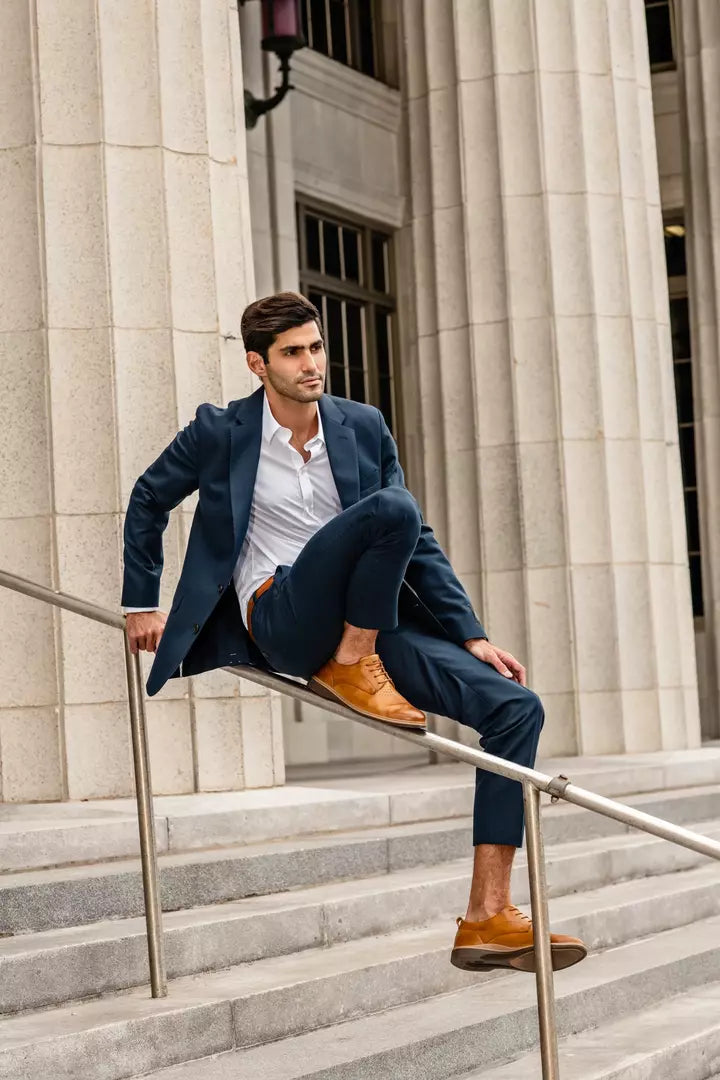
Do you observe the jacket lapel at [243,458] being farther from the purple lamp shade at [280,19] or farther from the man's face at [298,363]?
the purple lamp shade at [280,19]

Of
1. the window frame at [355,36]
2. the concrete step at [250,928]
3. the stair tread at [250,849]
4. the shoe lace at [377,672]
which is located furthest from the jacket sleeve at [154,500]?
the window frame at [355,36]

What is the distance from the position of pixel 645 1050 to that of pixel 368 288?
1207 cm

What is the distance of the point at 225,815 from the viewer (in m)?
7.39

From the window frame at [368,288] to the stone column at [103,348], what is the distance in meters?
7.35

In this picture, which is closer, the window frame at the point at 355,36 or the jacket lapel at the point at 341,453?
the jacket lapel at the point at 341,453

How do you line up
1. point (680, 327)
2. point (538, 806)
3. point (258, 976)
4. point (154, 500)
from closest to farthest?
point (538, 806) < point (154, 500) < point (258, 976) < point (680, 327)

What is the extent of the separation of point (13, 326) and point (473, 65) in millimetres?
5979

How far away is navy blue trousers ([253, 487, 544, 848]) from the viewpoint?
4.35m

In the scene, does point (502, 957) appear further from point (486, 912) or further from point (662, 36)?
point (662, 36)

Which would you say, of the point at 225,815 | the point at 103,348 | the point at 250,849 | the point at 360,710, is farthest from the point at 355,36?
the point at 360,710

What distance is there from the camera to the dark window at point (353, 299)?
16.4 meters

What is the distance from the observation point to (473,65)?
42.4 ft

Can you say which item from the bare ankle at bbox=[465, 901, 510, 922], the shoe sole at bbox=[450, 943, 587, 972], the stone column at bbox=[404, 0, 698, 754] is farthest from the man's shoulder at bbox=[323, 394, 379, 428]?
the stone column at bbox=[404, 0, 698, 754]

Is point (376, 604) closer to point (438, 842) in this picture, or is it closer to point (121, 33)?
point (438, 842)
